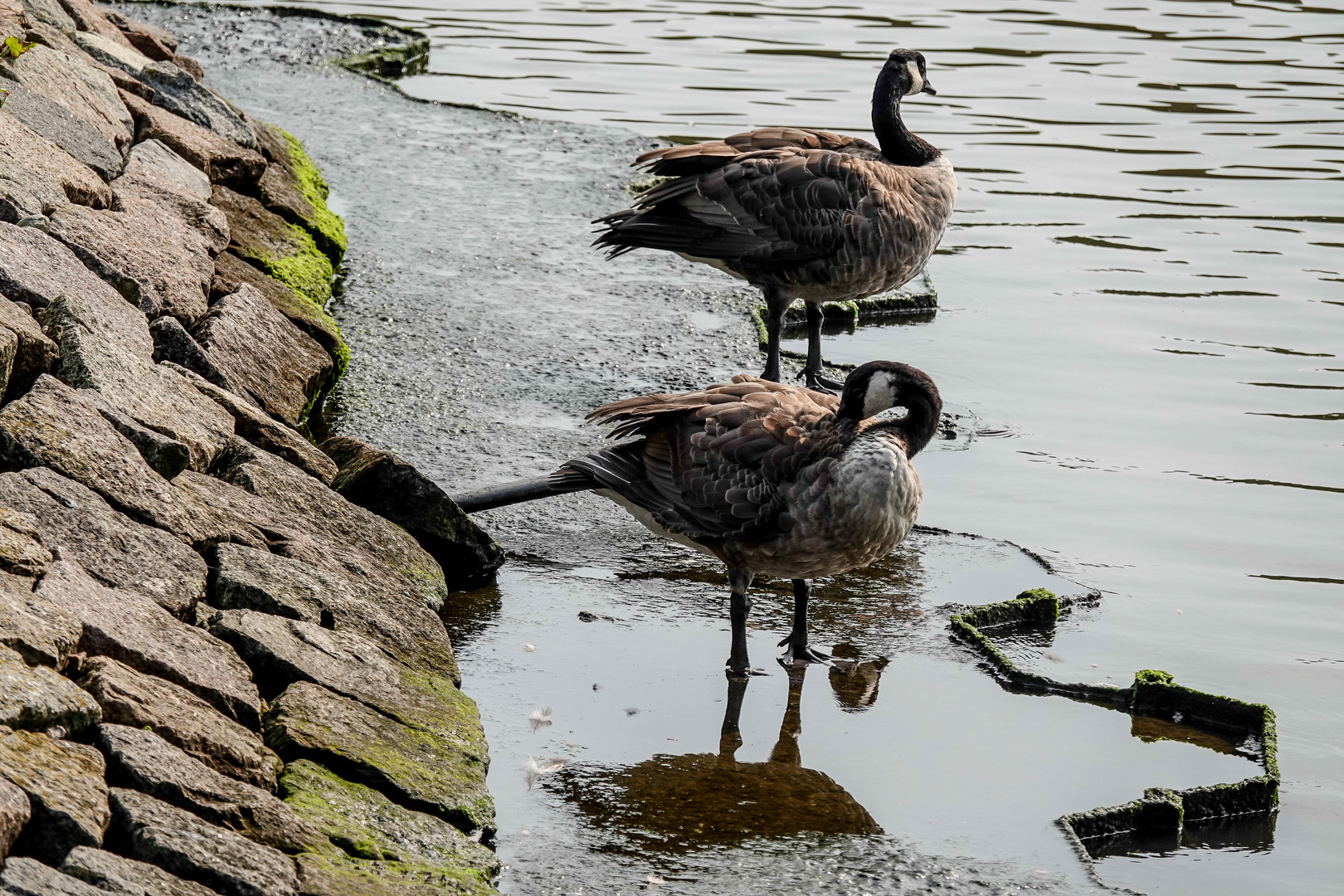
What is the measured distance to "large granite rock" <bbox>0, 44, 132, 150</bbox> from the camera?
26.5 ft

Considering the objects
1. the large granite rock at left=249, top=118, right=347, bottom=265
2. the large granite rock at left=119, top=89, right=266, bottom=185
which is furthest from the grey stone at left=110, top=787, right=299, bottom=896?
the large granite rock at left=249, top=118, right=347, bottom=265

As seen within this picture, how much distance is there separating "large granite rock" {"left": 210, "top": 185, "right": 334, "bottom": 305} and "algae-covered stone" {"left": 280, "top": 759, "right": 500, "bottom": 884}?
5.05 metres

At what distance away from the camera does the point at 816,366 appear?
9.30 meters

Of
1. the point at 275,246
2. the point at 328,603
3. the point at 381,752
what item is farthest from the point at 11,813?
the point at 275,246

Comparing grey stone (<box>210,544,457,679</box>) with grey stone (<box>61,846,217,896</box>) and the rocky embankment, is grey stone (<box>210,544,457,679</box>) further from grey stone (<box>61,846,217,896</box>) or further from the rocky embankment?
grey stone (<box>61,846,217,896</box>)

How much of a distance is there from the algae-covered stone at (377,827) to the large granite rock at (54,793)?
2.29ft

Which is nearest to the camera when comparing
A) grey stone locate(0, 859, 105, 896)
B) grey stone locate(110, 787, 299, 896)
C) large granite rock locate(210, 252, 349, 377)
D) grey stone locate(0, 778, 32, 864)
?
grey stone locate(0, 859, 105, 896)

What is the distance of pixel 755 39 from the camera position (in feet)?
69.5

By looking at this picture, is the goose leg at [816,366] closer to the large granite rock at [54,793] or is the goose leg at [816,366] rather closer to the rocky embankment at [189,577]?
the rocky embankment at [189,577]

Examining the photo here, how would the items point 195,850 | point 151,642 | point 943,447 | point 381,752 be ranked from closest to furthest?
point 195,850 < point 151,642 < point 381,752 < point 943,447

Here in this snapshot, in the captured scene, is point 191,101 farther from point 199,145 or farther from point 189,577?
point 189,577

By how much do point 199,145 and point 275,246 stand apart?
802 millimetres

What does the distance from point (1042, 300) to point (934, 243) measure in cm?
251

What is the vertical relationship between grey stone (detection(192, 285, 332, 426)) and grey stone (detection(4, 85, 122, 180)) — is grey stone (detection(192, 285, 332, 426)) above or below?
below
